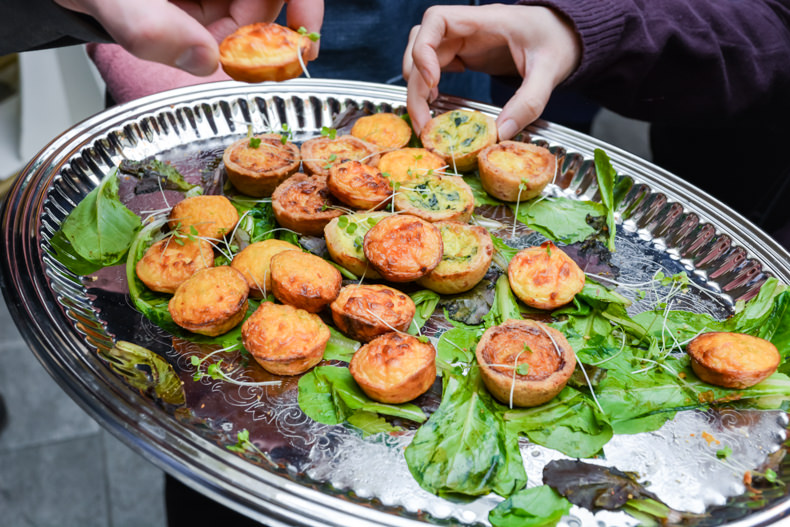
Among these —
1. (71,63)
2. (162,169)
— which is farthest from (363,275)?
(71,63)

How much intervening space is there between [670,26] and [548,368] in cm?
195

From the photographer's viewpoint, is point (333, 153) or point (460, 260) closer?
point (460, 260)

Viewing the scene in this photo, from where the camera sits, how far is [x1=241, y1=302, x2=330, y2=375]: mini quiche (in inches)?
73.3

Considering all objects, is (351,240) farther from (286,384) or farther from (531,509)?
(531,509)

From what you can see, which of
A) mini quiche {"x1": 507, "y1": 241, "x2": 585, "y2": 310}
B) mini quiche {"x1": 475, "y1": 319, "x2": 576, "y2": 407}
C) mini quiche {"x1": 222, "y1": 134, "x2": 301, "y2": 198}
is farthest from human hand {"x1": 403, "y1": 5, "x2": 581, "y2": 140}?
mini quiche {"x1": 475, "y1": 319, "x2": 576, "y2": 407}

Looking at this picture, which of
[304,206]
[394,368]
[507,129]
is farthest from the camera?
[507,129]

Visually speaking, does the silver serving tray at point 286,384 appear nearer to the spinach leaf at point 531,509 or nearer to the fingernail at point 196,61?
the spinach leaf at point 531,509

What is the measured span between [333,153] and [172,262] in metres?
0.89

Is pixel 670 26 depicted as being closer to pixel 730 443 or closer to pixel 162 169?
pixel 730 443

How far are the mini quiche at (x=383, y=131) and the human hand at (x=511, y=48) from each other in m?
0.09

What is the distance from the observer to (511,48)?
2846mm

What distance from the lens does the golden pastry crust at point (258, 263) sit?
2.13 meters

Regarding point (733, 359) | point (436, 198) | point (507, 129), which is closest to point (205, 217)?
point (436, 198)

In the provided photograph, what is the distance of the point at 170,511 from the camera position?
2.56 m
